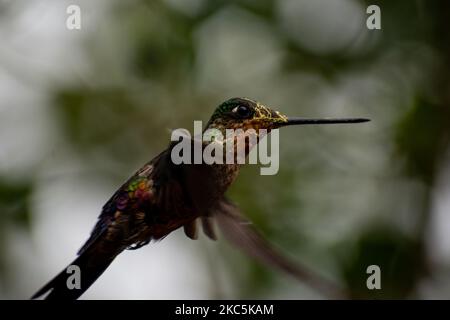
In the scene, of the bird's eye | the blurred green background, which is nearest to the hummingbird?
the bird's eye

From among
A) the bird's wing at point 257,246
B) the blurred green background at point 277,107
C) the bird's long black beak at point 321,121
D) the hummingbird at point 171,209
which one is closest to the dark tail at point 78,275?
the hummingbird at point 171,209

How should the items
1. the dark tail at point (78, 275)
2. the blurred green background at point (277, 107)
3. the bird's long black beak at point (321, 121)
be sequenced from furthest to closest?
the blurred green background at point (277, 107)
the dark tail at point (78, 275)
the bird's long black beak at point (321, 121)

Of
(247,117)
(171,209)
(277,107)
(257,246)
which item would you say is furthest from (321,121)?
(277,107)

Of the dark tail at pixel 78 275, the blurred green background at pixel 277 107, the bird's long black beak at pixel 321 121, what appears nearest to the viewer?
the bird's long black beak at pixel 321 121

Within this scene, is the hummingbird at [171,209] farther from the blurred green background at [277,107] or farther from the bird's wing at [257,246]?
the blurred green background at [277,107]

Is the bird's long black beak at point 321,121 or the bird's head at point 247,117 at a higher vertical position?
the bird's head at point 247,117
